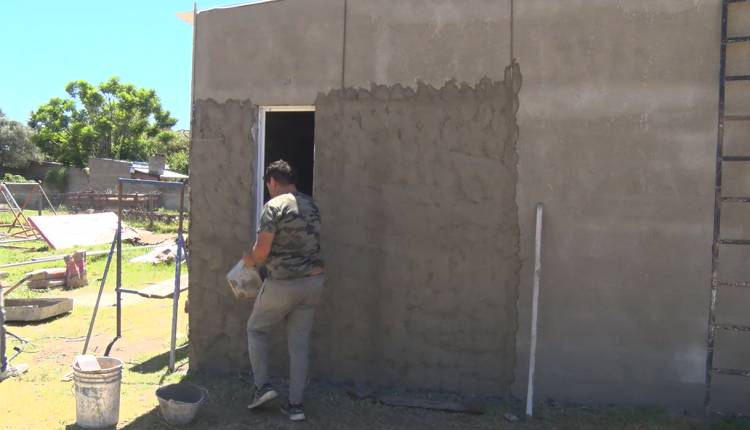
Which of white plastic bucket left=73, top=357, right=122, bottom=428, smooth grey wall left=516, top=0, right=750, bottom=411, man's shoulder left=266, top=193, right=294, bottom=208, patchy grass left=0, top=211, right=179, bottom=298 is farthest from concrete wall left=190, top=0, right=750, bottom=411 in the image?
patchy grass left=0, top=211, right=179, bottom=298

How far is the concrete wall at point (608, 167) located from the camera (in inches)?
169

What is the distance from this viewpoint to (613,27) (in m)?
4.46

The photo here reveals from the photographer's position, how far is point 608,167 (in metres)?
4.47

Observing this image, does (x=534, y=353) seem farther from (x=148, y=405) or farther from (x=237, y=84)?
(x=237, y=84)

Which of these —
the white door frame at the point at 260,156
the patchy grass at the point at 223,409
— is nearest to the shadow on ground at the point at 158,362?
the patchy grass at the point at 223,409

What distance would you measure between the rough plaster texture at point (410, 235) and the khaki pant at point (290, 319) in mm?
685

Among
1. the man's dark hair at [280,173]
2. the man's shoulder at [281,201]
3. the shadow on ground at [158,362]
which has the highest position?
the man's dark hair at [280,173]

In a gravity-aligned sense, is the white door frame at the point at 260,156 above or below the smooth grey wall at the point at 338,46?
below

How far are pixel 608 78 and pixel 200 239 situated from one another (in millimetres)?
3733

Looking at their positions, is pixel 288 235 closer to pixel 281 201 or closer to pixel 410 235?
pixel 281 201

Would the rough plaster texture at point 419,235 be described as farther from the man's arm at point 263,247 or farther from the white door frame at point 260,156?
the man's arm at point 263,247

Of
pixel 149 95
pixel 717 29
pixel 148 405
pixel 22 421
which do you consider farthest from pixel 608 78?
pixel 149 95

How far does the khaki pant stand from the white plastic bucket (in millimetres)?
995

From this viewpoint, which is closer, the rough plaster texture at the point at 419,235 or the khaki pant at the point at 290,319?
the khaki pant at the point at 290,319
